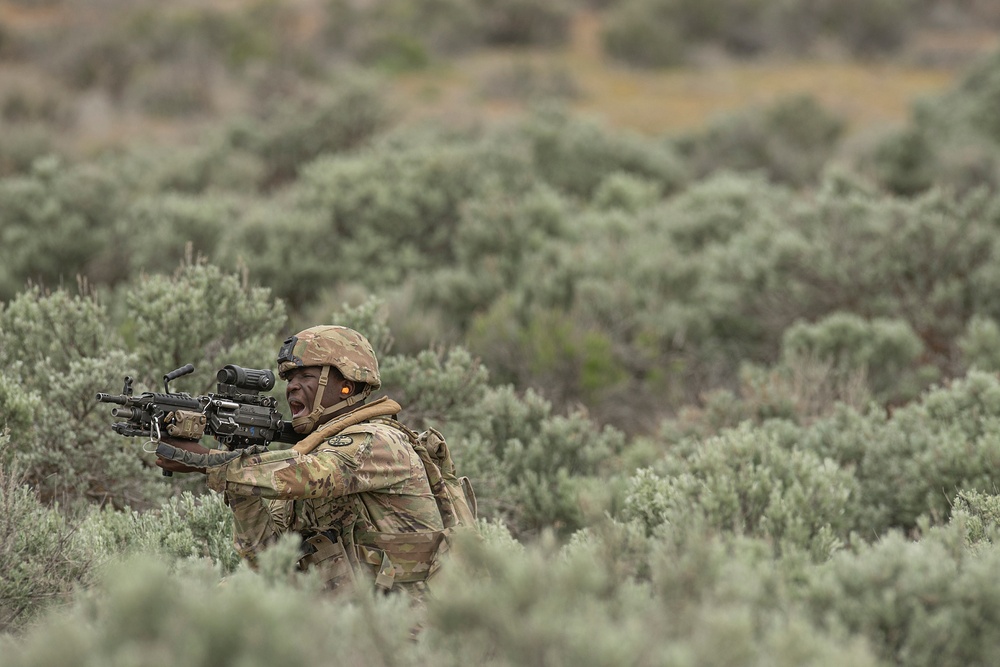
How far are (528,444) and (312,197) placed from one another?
6310 mm

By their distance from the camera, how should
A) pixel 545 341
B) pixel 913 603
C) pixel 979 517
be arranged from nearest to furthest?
pixel 913 603 < pixel 979 517 < pixel 545 341

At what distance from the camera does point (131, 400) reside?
395 cm

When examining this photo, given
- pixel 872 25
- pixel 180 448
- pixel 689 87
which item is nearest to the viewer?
pixel 180 448

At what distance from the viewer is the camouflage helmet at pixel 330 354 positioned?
14.7 ft

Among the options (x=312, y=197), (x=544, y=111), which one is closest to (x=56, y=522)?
Answer: (x=312, y=197)

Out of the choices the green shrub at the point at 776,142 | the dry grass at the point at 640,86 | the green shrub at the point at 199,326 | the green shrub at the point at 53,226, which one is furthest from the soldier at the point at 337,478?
the dry grass at the point at 640,86

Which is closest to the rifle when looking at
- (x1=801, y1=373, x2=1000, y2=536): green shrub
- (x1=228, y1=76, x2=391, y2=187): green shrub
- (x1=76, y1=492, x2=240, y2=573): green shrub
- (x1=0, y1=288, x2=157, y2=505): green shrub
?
(x1=76, y1=492, x2=240, y2=573): green shrub

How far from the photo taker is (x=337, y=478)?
160 inches

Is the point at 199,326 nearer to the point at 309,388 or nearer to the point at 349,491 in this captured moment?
the point at 309,388

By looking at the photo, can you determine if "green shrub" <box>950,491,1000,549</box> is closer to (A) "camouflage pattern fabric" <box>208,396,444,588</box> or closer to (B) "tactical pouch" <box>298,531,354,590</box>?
(A) "camouflage pattern fabric" <box>208,396,444,588</box>

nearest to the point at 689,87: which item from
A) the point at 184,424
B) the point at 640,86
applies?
the point at 640,86

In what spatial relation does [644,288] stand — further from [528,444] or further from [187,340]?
[187,340]

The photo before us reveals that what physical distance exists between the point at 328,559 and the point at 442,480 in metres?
0.59

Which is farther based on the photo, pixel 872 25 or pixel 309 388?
pixel 872 25
